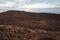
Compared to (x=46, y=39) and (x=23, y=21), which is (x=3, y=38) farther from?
(x=23, y=21)

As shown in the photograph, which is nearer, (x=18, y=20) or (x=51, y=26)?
(x=51, y=26)

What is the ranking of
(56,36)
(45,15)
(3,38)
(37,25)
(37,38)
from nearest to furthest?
(3,38) < (37,38) < (56,36) < (37,25) < (45,15)

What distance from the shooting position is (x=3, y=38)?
20.6ft

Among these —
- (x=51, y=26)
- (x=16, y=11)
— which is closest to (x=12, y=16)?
(x=16, y=11)

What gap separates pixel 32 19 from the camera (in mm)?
10039

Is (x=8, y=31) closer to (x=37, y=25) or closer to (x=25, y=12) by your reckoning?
(x=37, y=25)

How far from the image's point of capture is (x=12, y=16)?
10.5 meters

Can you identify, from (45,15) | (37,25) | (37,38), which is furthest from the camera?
(45,15)

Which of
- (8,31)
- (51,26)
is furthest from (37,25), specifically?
(8,31)

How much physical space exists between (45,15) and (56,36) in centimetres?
322

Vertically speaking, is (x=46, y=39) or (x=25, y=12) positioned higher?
(x=25, y=12)

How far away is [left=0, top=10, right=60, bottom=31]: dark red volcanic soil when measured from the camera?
29.3ft

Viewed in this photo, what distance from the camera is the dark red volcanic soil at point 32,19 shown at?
8916mm

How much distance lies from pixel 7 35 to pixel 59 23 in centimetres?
390
